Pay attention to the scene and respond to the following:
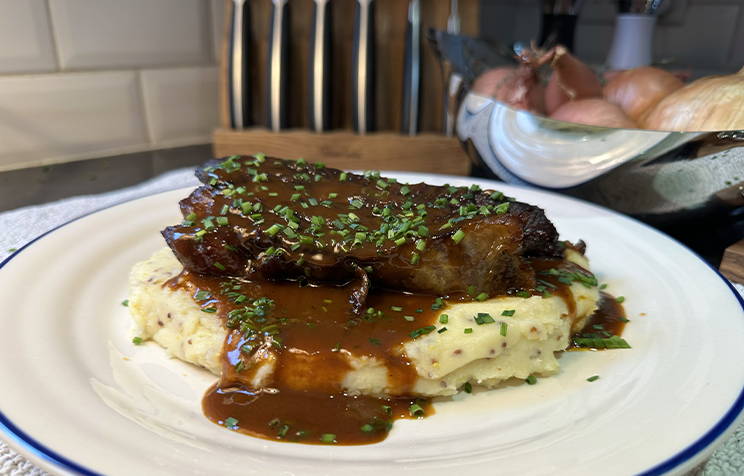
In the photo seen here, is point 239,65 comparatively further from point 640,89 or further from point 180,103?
point 640,89

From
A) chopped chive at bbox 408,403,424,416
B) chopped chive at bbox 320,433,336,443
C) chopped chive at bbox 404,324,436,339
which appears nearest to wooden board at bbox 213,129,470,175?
chopped chive at bbox 404,324,436,339

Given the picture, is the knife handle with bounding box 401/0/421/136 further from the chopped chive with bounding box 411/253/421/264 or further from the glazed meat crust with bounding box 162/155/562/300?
the chopped chive with bounding box 411/253/421/264

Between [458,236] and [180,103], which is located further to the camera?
[180,103]

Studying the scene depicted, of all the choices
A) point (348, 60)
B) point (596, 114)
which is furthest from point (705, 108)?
point (348, 60)

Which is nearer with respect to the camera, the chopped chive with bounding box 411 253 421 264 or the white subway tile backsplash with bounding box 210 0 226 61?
the chopped chive with bounding box 411 253 421 264

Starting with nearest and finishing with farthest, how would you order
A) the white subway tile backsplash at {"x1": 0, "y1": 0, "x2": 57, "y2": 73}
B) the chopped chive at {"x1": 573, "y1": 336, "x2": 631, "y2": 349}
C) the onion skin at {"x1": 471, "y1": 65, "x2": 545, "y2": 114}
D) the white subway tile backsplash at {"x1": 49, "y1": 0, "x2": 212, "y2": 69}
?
the chopped chive at {"x1": 573, "y1": 336, "x2": 631, "y2": 349} < the onion skin at {"x1": 471, "y1": 65, "x2": 545, "y2": 114} < the white subway tile backsplash at {"x1": 0, "y1": 0, "x2": 57, "y2": 73} < the white subway tile backsplash at {"x1": 49, "y1": 0, "x2": 212, "y2": 69}

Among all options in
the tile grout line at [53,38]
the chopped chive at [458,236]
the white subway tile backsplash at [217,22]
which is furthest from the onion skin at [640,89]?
the tile grout line at [53,38]

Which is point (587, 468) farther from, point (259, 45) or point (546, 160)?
point (259, 45)
